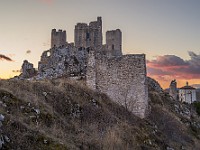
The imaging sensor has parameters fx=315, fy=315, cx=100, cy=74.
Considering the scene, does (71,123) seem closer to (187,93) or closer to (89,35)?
(89,35)

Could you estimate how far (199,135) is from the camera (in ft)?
94.9

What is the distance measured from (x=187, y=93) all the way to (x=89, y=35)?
49.1 m

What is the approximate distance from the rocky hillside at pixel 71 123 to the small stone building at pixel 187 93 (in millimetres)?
77173

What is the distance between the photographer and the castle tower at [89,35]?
6594cm

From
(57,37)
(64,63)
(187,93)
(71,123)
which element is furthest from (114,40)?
(71,123)

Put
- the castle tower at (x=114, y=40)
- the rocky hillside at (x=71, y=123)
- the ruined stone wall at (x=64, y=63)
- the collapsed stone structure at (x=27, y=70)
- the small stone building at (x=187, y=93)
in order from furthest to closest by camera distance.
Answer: the small stone building at (x=187, y=93)
the castle tower at (x=114, y=40)
the collapsed stone structure at (x=27, y=70)
the ruined stone wall at (x=64, y=63)
the rocky hillside at (x=71, y=123)

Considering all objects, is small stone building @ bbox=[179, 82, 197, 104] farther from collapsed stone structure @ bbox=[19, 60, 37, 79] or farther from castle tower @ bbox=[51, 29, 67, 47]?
collapsed stone structure @ bbox=[19, 60, 37, 79]

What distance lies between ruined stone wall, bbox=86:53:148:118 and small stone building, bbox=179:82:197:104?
79433mm

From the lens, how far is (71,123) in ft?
51.7

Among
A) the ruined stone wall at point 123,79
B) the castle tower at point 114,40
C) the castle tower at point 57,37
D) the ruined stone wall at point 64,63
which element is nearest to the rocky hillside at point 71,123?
the ruined stone wall at point 123,79

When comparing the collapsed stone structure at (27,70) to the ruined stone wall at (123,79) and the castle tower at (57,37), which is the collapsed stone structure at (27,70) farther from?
the castle tower at (57,37)

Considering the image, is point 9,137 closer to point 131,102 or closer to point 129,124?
point 129,124

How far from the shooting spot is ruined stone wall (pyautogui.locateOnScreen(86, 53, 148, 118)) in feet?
Answer: 72.6

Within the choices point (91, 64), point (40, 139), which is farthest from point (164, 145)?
point (40, 139)
